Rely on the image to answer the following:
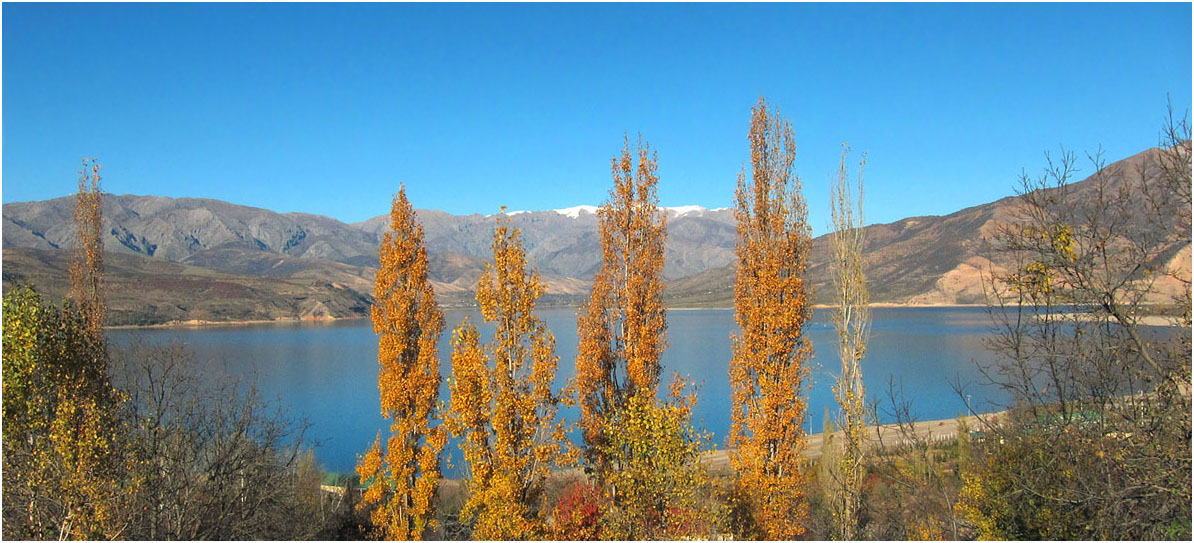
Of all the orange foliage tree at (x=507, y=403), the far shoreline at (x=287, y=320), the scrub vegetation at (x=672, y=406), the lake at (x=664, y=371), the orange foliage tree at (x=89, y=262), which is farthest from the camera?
the far shoreline at (x=287, y=320)

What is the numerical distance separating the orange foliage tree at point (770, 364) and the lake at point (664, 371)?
107cm

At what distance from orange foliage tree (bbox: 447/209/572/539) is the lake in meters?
5.85

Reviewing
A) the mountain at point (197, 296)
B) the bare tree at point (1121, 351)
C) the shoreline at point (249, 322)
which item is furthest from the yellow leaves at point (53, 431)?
the mountain at point (197, 296)

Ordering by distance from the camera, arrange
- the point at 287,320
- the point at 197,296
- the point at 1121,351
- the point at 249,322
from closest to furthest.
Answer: the point at 1121,351, the point at 249,322, the point at 197,296, the point at 287,320

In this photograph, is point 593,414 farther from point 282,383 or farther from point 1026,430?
point 282,383

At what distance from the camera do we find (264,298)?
545 ft

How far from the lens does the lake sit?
3981cm

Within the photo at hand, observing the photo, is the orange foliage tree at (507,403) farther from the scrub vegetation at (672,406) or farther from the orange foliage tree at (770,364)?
the orange foliage tree at (770,364)

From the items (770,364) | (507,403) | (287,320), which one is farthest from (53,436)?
(287,320)

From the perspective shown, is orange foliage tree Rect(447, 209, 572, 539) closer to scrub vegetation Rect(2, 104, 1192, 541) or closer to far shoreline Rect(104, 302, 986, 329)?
scrub vegetation Rect(2, 104, 1192, 541)

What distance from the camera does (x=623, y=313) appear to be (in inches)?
706

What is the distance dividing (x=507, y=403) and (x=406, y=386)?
5.18m

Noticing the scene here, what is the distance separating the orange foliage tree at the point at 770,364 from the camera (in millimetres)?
16688

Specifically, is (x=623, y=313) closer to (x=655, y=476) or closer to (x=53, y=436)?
(x=655, y=476)
